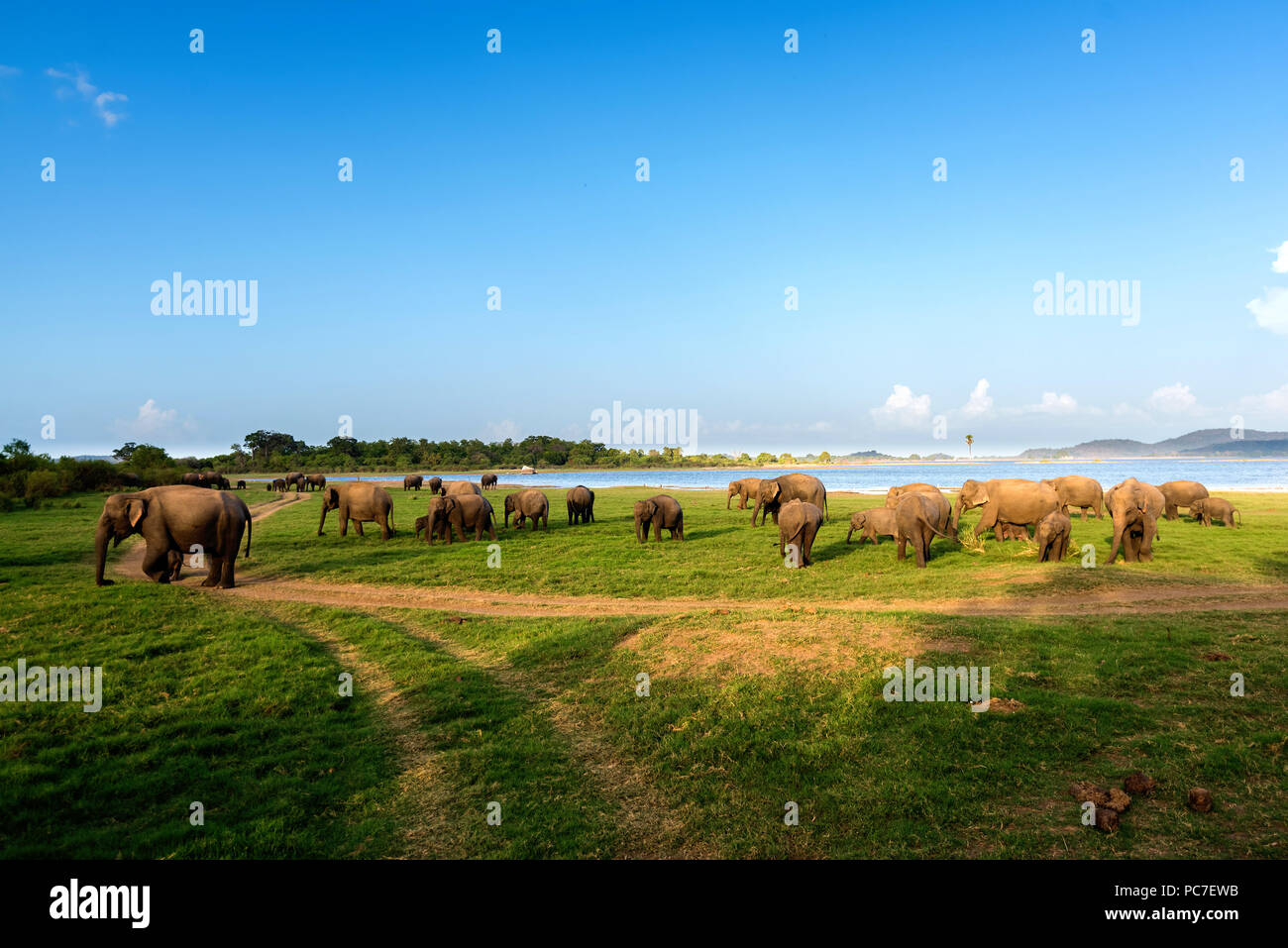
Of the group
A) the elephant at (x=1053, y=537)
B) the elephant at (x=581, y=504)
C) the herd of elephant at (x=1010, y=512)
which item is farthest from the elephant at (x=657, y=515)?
the elephant at (x=1053, y=537)

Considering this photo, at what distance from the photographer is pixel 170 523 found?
1686 centimetres

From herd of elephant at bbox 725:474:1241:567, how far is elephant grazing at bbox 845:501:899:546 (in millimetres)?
40

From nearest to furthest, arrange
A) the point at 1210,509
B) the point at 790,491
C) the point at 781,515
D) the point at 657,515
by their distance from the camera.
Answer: the point at 781,515 → the point at 657,515 → the point at 1210,509 → the point at 790,491

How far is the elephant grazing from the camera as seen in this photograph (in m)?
25.0

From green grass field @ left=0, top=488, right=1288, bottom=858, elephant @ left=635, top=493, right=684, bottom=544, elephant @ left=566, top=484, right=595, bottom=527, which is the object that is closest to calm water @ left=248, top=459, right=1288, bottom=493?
elephant @ left=566, top=484, right=595, bottom=527

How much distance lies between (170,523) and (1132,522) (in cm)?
2904

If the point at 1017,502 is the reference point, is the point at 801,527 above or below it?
below

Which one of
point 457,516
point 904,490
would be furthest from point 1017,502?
point 457,516

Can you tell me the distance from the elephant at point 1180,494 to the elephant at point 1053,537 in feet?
53.1

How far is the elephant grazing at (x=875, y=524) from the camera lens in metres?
25.0

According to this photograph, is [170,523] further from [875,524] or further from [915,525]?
[875,524]

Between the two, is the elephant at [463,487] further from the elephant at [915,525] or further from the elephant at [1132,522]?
the elephant at [1132,522]

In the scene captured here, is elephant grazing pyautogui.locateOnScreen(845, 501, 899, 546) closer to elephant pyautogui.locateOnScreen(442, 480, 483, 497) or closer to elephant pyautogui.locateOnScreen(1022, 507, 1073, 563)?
elephant pyautogui.locateOnScreen(1022, 507, 1073, 563)
